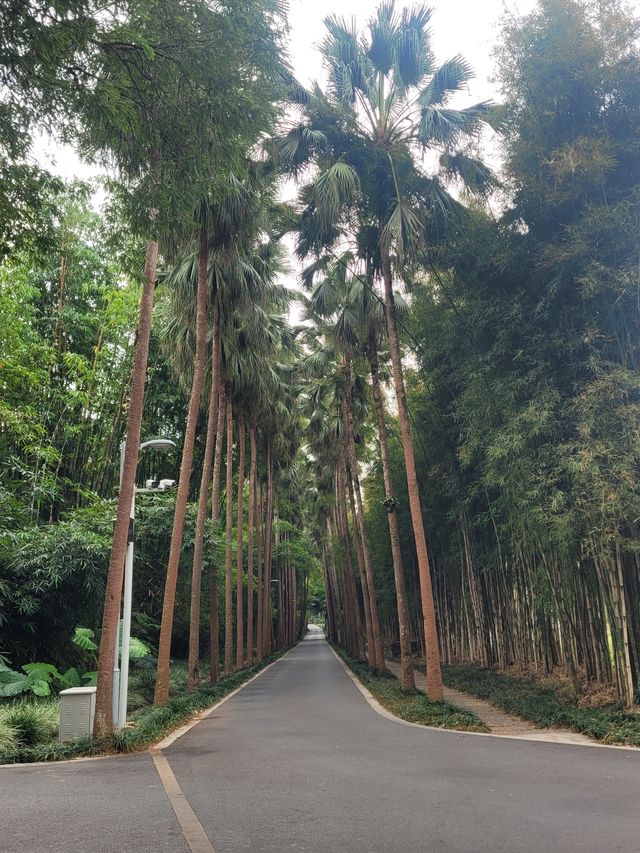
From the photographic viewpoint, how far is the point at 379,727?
9.12m

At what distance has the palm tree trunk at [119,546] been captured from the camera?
304 inches

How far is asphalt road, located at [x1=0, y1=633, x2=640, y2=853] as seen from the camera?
4.04m

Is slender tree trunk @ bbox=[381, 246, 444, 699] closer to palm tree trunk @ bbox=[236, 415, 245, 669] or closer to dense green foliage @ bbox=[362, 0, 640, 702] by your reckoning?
dense green foliage @ bbox=[362, 0, 640, 702]

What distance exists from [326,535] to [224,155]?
44.6 m

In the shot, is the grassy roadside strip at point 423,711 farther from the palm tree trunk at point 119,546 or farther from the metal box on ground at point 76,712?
the metal box on ground at point 76,712

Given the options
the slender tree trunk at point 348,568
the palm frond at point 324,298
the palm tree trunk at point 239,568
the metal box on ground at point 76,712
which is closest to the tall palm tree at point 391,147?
the palm frond at point 324,298

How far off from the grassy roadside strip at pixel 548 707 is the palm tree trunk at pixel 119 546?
243 inches

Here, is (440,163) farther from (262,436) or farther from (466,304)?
(262,436)

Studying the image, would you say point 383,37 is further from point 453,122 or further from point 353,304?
point 353,304

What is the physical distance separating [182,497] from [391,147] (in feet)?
27.5

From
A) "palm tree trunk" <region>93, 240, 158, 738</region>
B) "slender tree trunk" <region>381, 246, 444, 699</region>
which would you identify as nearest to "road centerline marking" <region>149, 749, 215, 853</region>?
"palm tree trunk" <region>93, 240, 158, 738</region>

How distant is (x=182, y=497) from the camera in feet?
40.2

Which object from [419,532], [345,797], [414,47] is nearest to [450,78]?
[414,47]

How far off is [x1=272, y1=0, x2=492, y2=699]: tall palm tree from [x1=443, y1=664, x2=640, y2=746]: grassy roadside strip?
169 centimetres
